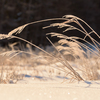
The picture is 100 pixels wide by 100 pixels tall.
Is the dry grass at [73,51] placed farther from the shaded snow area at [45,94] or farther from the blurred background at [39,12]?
the blurred background at [39,12]

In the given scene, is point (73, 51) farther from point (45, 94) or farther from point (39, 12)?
point (39, 12)

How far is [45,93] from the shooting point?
39.8 inches

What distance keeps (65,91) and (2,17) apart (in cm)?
1207

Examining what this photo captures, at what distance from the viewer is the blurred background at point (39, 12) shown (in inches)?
492

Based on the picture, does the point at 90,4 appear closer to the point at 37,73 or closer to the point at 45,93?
the point at 37,73

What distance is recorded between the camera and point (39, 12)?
533 inches

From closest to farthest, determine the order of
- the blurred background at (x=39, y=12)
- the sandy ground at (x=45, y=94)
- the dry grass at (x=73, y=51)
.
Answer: the sandy ground at (x=45, y=94) → the dry grass at (x=73, y=51) → the blurred background at (x=39, y=12)

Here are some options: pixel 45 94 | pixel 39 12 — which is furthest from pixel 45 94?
pixel 39 12

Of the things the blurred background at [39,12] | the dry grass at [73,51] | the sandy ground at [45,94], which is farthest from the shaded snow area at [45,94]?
the blurred background at [39,12]

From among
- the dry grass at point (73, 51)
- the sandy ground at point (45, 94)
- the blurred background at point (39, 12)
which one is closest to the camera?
the sandy ground at point (45, 94)

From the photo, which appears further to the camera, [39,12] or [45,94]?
[39,12]

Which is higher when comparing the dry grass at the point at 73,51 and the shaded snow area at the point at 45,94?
the dry grass at the point at 73,51

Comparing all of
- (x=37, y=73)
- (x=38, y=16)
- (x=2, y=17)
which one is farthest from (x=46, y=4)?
(x=37, y=73)

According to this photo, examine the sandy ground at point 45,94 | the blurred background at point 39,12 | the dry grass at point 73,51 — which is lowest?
the sandy ground at point 45,94
